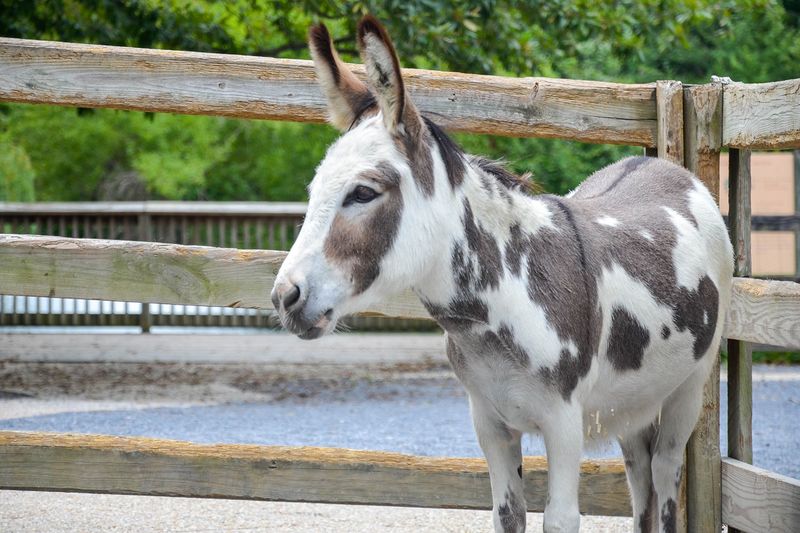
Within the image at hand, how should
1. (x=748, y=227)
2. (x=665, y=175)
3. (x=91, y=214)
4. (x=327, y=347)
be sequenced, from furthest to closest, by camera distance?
(x=91, y=214) < (x=327, y=347) < (x=748, y=227) < (x=665, y=175)

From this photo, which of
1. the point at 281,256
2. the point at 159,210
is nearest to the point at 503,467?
the point at 281,256

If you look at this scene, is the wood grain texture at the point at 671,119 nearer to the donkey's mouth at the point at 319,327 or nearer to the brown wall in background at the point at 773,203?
the donkey's mouth at the point at 319,327

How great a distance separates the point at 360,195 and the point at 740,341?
194 cm

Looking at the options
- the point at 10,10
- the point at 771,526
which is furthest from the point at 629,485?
the point at 10,10

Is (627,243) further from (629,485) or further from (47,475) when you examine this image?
(47,475)

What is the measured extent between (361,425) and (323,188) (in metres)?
5.13

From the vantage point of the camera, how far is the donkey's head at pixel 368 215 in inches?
97.5

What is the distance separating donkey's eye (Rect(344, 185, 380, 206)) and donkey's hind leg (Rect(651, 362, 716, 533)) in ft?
4.99

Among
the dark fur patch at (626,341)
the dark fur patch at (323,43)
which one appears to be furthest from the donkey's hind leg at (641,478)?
the dark fur patch at (323,43)

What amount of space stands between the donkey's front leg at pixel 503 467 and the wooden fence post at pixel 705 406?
1.10m

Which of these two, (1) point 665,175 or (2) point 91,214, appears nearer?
(1) point 665,175

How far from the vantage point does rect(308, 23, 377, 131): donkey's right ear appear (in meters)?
2.75

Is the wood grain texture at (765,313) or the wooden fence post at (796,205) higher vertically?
the wood grain texture at (765,313)

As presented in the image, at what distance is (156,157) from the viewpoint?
63.5ft
